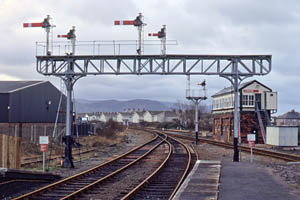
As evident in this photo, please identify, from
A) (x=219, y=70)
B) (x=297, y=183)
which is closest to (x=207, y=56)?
(x=219, y=70)

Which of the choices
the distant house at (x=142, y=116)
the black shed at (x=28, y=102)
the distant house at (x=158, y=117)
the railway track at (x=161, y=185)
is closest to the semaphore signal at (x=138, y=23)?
the railway track at (x=161, y=185)

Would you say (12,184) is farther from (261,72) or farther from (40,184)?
(261,72)

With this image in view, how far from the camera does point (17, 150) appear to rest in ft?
54.3

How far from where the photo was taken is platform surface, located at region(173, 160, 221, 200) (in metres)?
10.7

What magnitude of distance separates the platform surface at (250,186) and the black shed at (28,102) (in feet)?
85.3

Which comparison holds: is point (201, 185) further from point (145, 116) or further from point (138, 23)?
point (145, 116)

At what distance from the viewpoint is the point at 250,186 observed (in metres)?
12.5

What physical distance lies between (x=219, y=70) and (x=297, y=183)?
8793mm

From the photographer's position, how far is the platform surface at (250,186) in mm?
10758

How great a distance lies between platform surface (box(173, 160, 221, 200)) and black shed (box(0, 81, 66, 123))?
24.9 m

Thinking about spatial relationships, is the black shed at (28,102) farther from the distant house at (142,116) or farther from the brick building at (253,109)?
the distant house at (142,116)

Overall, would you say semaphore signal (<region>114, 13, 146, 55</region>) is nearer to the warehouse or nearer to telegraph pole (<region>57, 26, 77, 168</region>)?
telegraph pole (<region>57, 26, 77, 168</region>)

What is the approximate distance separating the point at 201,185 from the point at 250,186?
1.58 meters

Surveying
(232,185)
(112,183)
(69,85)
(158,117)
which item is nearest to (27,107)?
(69,85)
